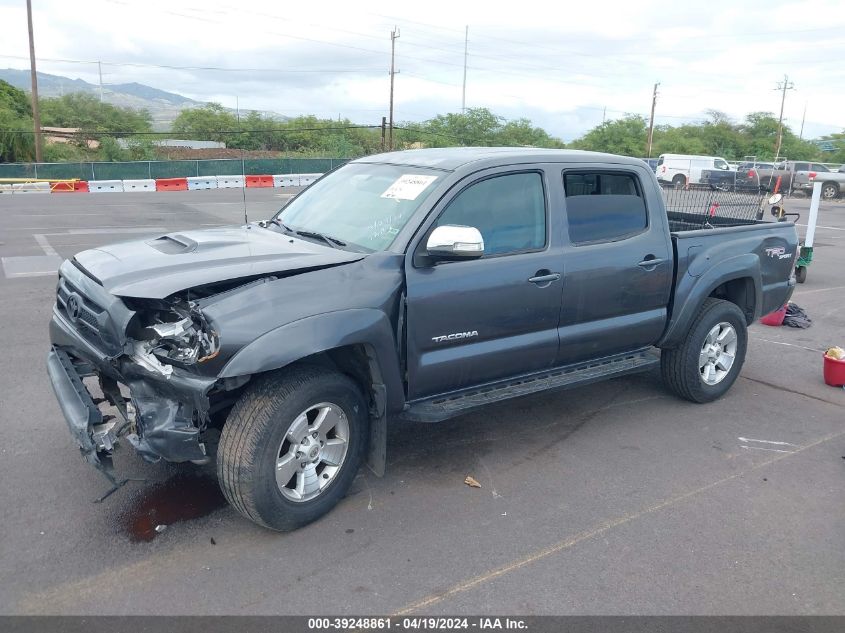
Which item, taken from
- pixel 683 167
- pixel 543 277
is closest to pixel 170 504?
pixel 543 277

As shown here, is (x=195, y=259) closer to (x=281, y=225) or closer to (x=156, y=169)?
(x=281, y=225)

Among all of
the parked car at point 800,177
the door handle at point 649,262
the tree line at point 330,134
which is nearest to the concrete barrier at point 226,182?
the tree line at point 330,134

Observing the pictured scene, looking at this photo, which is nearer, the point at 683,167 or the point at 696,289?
the point at 696,289

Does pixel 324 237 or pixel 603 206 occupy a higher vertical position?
pixel 603 206

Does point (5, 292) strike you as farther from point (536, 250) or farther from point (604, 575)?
point (604, 575)

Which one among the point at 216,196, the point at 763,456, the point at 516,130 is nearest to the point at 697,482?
the point at 763,456

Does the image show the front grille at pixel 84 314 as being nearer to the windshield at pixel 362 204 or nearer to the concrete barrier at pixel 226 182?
the windshield at pixel 362 204

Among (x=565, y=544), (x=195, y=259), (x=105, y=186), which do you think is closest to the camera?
(x=565, y=544)

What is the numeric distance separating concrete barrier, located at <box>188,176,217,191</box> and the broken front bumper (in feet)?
83.5

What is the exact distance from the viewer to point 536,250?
446cm

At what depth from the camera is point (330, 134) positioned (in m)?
60.6

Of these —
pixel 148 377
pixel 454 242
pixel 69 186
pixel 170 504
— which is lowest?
pixel 170 504

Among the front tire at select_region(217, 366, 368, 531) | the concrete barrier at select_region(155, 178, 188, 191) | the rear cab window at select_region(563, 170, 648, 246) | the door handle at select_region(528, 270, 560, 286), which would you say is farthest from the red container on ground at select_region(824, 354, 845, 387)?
the concrete barrier at select_region(155, 178, 188, 191)

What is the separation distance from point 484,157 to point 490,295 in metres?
0.91
